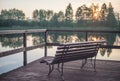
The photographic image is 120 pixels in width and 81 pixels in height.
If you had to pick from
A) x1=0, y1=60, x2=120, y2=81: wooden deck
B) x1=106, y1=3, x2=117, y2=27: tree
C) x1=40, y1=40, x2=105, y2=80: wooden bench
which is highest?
x1=106, y1=3, x2=117, y2=27: tree

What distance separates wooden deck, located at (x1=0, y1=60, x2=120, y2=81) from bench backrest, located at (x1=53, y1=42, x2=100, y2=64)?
0.43 m

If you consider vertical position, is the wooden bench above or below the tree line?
below

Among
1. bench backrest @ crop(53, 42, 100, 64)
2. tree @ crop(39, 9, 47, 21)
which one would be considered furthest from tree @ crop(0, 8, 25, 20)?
bench backrest @ crop(53, 42, 100, 64)

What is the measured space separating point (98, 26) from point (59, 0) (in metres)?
9.72

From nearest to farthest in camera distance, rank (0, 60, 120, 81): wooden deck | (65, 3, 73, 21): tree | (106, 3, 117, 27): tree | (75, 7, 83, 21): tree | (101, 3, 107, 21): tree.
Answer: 1. (0, 60, 120, 81): wooden deck
2. (106, 3, 117, 27): tree
3. (101, 3, 107, 21): tree
4. (75, 7, 83, 21): tree
5. (65, 3, 73, 21): tree

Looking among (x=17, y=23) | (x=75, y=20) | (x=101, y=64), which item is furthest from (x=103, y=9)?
(x=101, y=64)

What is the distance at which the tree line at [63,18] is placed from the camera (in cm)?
4888

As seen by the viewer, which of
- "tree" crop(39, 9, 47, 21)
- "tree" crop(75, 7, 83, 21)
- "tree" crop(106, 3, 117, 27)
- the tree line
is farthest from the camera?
"tree" crop(75, 7, 83, 21)

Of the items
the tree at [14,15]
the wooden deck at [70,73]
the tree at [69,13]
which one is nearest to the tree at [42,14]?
the tree at [14,15]

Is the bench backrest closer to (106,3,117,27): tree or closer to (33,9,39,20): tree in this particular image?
(106,3,117,27): tree

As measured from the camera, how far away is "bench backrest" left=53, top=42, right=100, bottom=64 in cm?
464

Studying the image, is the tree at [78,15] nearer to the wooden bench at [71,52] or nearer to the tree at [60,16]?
the tree at [60,16]

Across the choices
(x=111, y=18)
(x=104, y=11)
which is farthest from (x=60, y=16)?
(x=111, y=18)

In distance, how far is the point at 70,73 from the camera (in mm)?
5488
